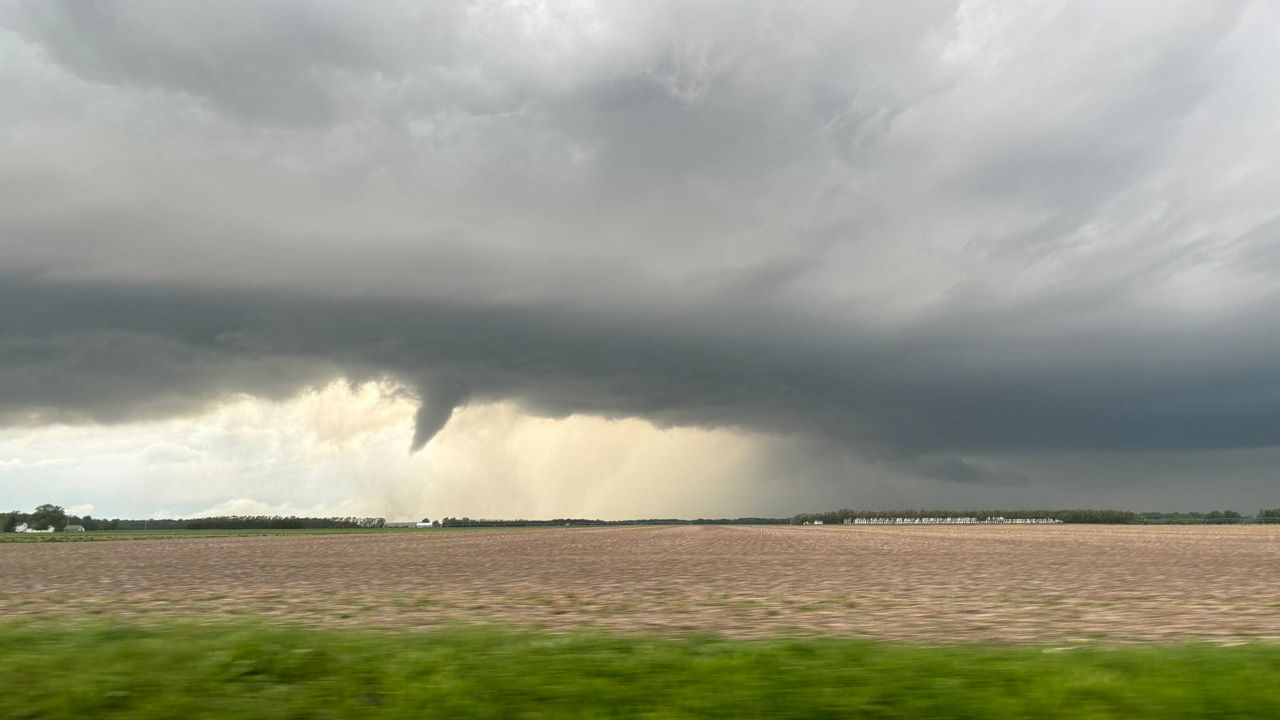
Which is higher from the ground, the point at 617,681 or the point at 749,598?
the point at 749,598

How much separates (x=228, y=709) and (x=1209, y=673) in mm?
10920

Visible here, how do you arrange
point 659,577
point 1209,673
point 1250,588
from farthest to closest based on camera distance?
point 659,577 → point 1250,588 → point 1209,673

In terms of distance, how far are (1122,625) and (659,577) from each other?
21.5 m

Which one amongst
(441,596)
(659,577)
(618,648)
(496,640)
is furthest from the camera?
(659,577)

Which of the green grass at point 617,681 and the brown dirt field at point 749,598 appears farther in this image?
the brown dirt field at point 749,598

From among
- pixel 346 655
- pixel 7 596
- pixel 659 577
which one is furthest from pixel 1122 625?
pixel 7 596

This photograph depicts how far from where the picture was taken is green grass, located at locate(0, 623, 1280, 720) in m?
9.12

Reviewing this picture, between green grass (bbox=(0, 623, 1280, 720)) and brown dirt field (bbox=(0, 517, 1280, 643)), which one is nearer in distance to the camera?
green grass (bbox=(0, 623, 1280, 720))

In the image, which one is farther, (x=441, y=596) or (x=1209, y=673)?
(x=441, y=596)

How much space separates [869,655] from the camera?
12078 mm

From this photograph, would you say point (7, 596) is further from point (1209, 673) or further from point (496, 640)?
point (1209, 673)

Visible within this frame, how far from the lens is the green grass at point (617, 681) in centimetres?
912

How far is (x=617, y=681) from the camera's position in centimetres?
1025

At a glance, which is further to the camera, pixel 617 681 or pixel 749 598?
pixel 749 598
